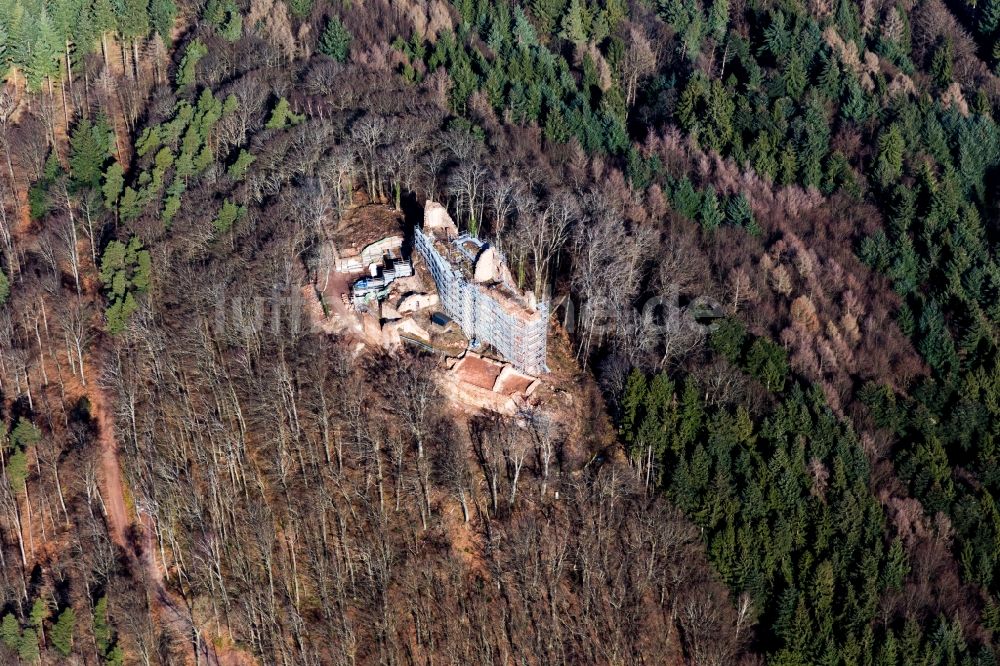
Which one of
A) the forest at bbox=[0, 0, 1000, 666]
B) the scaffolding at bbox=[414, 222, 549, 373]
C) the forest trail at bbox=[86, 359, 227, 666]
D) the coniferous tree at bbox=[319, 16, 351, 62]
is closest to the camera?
the forest trail at bbox=[86, 359, 227, 666]

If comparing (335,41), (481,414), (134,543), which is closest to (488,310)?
(481,414)

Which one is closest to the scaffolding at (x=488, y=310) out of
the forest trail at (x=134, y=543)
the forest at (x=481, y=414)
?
the forest at (x=481, y=414)

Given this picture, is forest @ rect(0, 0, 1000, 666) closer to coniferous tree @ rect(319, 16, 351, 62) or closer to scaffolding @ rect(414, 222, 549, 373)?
coniferous tree @ rect(319, 16, 351, 62)

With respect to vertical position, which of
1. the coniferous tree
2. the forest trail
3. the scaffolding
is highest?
the coniferous tree

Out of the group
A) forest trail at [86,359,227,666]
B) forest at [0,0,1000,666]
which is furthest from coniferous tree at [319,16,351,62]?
forest trail at [86,359,227,666]

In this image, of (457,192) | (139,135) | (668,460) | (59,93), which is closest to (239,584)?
(668,460)

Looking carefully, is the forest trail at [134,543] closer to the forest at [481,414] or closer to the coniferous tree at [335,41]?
the forest at [481,414]

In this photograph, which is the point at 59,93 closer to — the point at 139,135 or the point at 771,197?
the point at 139,135
